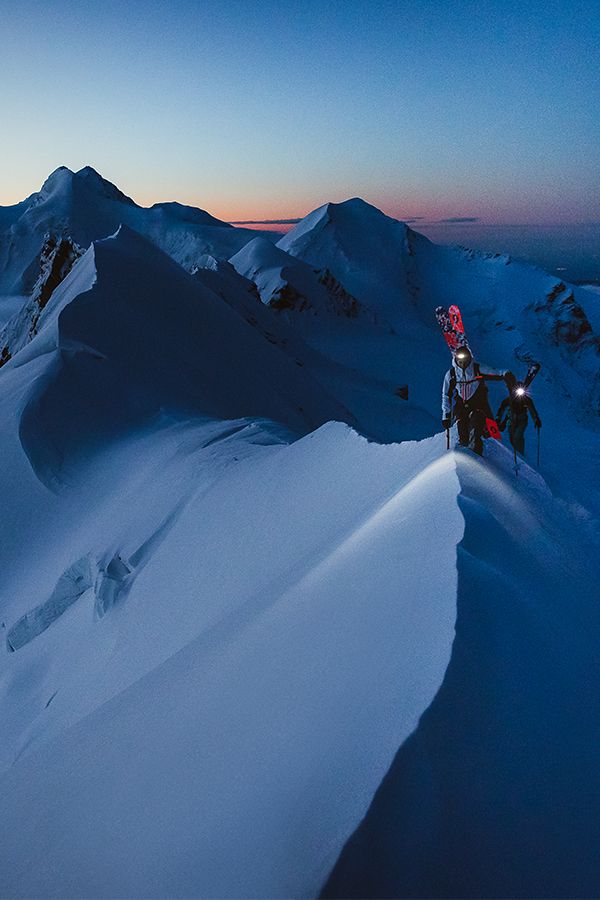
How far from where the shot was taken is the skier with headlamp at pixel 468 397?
21.2 feet

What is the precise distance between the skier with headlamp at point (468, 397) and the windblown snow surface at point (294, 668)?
26 cm

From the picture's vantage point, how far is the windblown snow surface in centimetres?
254

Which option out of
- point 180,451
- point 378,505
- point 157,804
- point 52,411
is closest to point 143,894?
point 157,804

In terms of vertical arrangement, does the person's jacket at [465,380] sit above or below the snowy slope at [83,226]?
below

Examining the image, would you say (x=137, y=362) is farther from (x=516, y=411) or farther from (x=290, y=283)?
(x=290, y=283)

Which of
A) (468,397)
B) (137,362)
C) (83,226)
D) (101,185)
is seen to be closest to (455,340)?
(468,397)

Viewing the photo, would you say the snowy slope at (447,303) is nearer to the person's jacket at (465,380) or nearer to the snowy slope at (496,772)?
the person's jacket at (465,380)

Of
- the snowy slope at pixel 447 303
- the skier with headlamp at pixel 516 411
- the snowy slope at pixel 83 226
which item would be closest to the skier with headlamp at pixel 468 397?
the skier with headlamp at pixel 516 411

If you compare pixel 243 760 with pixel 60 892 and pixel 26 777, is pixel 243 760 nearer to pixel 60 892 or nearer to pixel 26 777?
pixel 60 892

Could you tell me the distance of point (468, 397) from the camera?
665 cm

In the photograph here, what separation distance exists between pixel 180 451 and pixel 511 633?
10287 mm

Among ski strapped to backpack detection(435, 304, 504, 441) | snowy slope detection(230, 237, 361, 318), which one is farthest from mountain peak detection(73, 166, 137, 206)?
ski strapped to backpack detection(435, 304, 504, 441)

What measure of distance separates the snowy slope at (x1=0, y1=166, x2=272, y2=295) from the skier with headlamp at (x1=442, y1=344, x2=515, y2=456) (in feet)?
255

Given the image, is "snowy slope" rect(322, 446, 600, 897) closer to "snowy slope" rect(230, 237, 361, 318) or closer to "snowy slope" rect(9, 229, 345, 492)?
"snowy slope" rect(9, 229, 345, 492)
